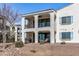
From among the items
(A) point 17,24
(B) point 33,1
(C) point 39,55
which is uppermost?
(B) point 33,1

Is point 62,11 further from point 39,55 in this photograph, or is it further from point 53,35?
point 39,55

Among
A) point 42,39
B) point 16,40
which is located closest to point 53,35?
point 42,39

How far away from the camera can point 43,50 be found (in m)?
7.47

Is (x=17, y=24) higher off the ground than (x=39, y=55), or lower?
higher

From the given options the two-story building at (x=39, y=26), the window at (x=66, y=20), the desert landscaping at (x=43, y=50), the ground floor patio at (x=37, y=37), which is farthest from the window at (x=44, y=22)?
the desert landscaping at (x=43, y=50)

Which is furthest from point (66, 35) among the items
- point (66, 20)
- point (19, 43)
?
point (19, 43)

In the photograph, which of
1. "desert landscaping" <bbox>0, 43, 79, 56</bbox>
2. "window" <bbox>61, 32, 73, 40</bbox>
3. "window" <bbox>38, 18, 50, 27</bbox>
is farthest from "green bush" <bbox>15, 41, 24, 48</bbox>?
"window" <bbox>61, 32, 73, 40</bbox>

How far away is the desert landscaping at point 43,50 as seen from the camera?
7430mm

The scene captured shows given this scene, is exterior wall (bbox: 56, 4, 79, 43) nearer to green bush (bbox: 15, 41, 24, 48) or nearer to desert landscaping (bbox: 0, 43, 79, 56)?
desert landscaping (bbox: 0, 43, 79, 56)

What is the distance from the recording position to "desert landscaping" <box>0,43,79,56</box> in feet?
24.4

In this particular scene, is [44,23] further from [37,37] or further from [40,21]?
[37,37]

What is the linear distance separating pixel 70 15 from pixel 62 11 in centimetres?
18

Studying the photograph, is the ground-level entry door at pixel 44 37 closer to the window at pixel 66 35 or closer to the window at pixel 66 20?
the window at pixel 66 35

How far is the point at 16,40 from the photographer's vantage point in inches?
295
